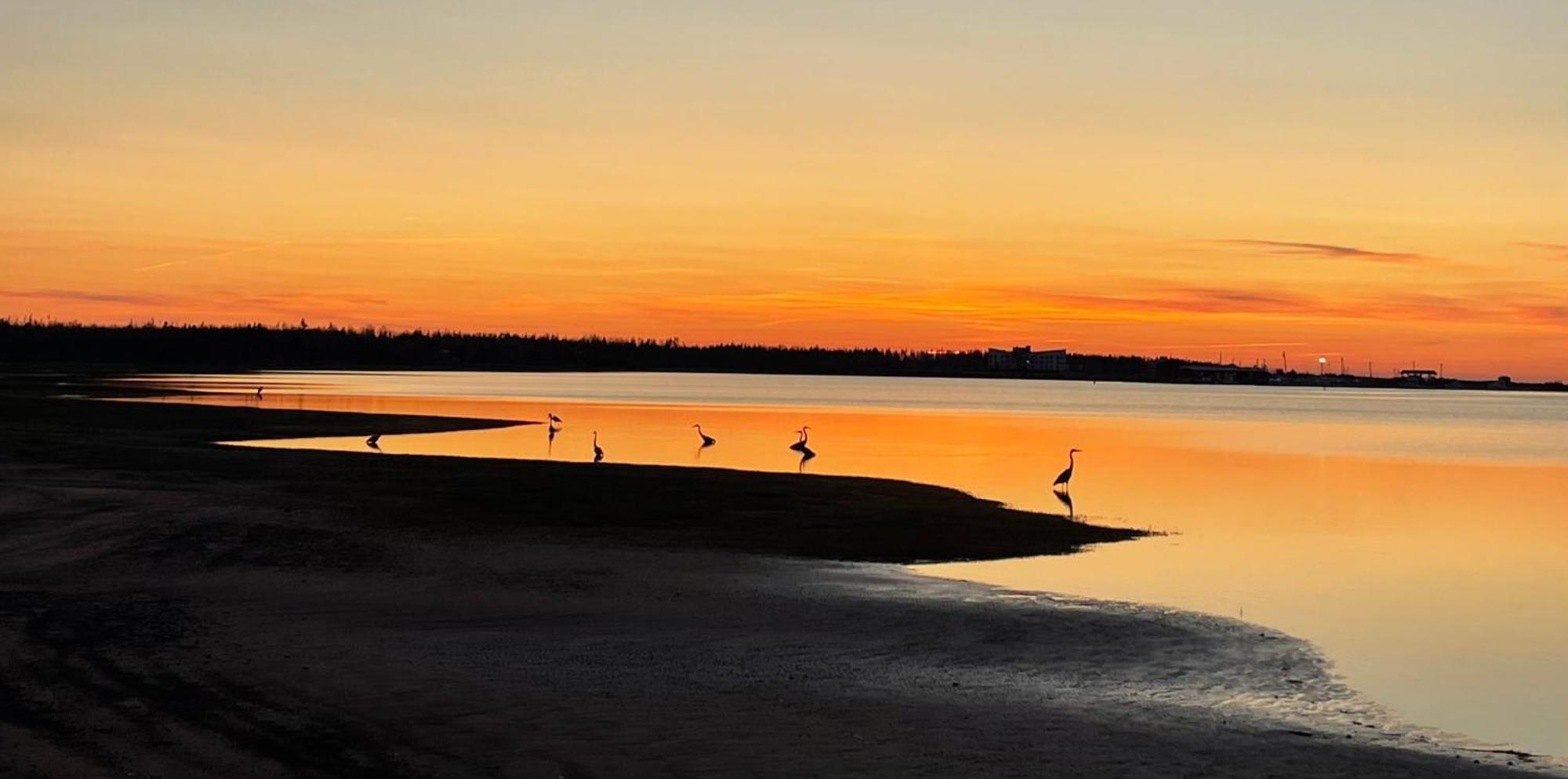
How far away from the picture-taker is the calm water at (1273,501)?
56.1 feet

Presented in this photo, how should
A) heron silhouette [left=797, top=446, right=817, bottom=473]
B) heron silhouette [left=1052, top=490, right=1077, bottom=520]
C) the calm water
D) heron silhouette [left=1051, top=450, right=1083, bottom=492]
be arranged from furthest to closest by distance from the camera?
heron silhouette [left=797, top=446, right=817, bottom=473], heron silhouette [left=1051, top=450, right=1083, bottom=492], heron silhouette [left=1052, top=490, right=1077, bottom=520], the calm water

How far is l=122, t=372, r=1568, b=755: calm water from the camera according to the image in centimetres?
1711

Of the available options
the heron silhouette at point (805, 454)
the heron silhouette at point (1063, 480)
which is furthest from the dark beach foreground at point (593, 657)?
the heron silhouette at point (805, 454)

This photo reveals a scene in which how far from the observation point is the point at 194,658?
11977 mm

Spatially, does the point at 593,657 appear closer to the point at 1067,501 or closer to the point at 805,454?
the point at 1067,501

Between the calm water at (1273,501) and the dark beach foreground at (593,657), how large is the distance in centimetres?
161

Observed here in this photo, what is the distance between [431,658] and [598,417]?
62471 millimetres

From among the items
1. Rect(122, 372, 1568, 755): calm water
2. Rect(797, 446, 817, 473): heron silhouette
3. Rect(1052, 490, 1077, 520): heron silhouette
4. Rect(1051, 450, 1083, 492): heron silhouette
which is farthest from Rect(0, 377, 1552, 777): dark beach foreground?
Rect(797, 446, 817, 473): heron silhouette

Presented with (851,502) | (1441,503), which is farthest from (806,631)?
(1441,503)

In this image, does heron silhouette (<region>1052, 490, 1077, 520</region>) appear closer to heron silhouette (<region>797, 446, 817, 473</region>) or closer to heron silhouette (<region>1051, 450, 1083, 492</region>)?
heron silhouette (<region>1051, 450, 1083, 492</region>)

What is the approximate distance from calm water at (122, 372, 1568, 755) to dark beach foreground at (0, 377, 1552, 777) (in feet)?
5.29

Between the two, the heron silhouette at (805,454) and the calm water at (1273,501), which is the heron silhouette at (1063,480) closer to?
the calm water at (1273,501)

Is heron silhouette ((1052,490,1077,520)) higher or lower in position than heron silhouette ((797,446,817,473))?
lower

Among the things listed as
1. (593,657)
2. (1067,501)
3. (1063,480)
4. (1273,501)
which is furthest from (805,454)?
(593,657)
